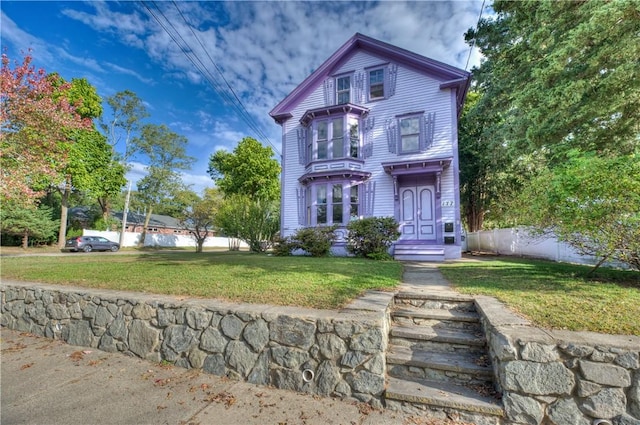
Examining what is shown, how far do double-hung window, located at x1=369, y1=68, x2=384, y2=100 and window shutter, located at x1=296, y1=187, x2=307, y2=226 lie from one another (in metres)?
5.03

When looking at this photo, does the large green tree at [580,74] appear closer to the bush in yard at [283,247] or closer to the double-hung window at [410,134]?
the double-hung window at [410,134]

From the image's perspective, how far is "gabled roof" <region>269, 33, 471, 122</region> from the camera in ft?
35.6

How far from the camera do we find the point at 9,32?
8258mm

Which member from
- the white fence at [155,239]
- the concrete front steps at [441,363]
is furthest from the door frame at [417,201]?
the white fence at [155,239]

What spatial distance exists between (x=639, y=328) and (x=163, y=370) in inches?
200

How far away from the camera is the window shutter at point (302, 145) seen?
1273cm

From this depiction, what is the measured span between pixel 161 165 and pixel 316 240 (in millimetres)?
27774

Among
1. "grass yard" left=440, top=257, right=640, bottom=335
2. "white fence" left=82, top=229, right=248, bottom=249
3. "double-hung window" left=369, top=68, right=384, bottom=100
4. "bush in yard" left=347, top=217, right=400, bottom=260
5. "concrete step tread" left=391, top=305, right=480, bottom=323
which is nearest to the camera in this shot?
"grass yard" left=440, top=257, right=640, bottom=335

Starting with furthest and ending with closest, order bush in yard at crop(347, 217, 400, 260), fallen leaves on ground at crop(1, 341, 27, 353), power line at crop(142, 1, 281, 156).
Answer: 1. bush in yard at crop(347, 217, 400, 260)
2. power line at crop(142, 1, 281, 156)
3. fallen leaves on ground at crop(1, 341, 27, 353)

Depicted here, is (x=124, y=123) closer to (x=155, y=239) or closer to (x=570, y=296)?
(x=155, y=239)

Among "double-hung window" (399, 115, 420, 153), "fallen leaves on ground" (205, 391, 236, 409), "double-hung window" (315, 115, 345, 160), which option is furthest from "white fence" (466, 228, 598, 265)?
"double-hung window" (315, 115, 345, 160)

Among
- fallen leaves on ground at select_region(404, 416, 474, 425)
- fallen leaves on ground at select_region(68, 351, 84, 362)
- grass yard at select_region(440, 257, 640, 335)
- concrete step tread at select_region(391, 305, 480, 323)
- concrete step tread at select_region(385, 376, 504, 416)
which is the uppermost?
grass yard at select_region(440, 257, 640, 335)

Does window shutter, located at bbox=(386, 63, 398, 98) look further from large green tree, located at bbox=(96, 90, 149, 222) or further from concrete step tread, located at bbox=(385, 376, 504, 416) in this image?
large green tree, located at bbox=(96, 90, 149, 222)

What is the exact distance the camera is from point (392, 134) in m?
11.5
